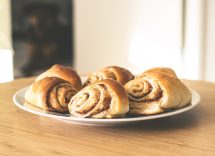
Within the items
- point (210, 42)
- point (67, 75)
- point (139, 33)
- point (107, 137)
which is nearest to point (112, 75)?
point (67, 75)

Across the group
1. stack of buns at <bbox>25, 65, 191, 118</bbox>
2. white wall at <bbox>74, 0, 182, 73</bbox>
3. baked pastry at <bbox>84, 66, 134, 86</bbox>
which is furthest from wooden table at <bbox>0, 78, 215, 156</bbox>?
white wall at <bbox>74, 0, 182, 73</bbox>

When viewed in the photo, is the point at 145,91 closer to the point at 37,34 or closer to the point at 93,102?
the point at 93,102

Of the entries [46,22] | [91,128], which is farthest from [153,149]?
[46,22]

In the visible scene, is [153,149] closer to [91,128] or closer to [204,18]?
[91,128]

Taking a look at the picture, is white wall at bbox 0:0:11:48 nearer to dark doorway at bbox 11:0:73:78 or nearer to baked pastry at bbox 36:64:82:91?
dark doorway at bbox 11:0:73:78

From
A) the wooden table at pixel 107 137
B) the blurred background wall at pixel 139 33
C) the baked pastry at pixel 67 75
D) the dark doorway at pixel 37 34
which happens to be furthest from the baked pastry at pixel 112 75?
the dark doorway at pixel 37 34

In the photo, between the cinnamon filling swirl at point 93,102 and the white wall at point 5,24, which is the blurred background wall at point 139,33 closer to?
the white wall at point 5,24
